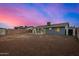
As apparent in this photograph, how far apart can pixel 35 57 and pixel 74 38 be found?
0.64 m

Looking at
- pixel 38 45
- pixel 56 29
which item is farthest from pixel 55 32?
pixel 38 45

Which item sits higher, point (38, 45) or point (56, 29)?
point (56, 29)

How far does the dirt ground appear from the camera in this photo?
3697 mm

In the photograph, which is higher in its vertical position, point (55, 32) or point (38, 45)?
point (55, 32)

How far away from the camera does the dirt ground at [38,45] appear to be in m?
3.70

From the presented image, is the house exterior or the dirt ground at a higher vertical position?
the house exterior

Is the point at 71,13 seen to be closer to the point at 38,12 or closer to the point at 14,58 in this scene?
the point at 38,12

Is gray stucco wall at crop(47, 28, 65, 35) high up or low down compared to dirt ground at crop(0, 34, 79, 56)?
up

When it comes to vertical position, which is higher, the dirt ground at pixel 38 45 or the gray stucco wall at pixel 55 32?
the gray stucco wall at pixel 55 32

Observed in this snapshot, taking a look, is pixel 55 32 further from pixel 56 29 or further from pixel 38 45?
pixel 38 45

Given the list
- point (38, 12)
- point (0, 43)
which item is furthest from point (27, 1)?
point (0, 43)

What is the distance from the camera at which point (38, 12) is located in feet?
12.3

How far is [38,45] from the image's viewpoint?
12.3ft

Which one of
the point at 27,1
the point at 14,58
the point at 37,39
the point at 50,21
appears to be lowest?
the point at 14,58
